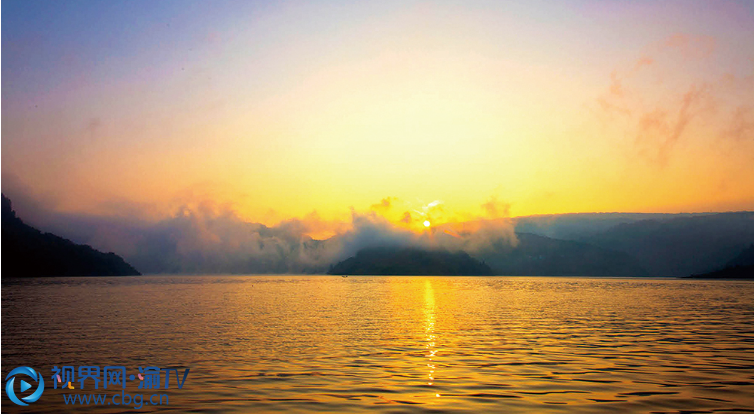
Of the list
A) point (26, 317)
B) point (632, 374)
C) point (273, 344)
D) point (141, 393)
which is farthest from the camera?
point (26, 317)

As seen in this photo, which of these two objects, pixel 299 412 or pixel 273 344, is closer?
pixel 299 412

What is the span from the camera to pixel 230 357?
3578 centimetres

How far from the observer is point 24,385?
26.9 metres

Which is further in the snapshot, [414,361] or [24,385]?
[414,361]

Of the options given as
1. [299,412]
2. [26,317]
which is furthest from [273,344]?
[26,317]

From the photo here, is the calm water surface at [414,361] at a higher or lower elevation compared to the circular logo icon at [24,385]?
lower

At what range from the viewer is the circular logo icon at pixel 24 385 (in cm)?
2431

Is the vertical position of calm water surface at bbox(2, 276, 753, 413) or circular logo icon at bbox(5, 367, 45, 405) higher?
circular logo icon at bbox(5, 367, 45, 405)

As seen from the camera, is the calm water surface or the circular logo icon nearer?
the calm water surface

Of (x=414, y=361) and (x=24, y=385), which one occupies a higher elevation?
(x=24, y=385)

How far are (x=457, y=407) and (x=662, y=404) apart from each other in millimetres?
9007

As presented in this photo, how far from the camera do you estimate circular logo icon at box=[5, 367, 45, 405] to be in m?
24.3

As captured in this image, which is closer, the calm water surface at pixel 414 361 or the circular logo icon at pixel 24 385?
the calm water surface at pixel 414 361

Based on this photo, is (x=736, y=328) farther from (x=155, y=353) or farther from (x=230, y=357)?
(x=155, y=353)
